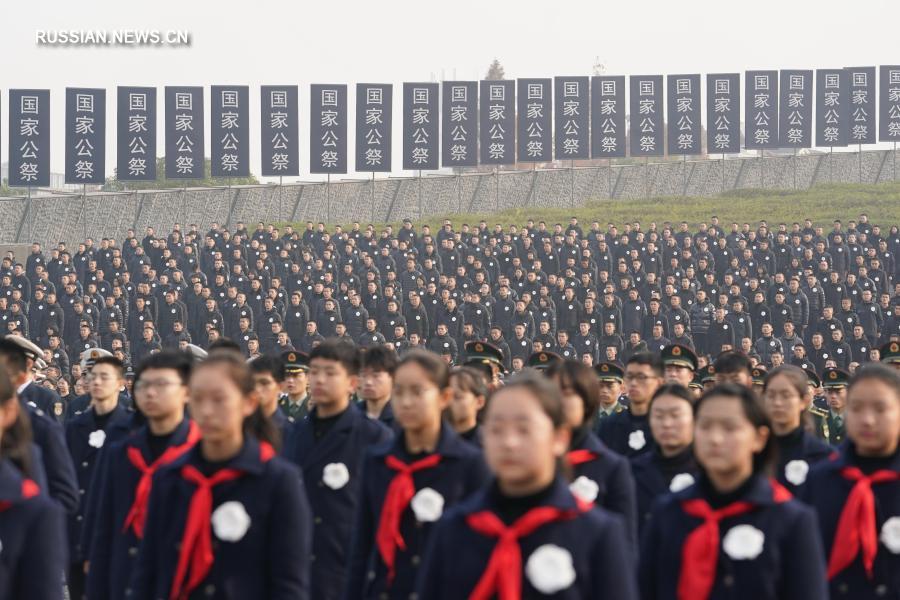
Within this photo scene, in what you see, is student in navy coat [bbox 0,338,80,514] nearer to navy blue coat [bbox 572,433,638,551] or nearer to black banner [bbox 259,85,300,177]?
navy blue coat [bbox 572,433,638,551]

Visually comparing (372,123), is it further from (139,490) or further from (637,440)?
(139,490)

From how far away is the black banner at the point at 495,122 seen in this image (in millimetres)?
33938

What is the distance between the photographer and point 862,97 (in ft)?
121

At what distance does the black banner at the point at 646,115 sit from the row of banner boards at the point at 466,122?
1.0 inches

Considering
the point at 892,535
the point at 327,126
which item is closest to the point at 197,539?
the point at 892,535

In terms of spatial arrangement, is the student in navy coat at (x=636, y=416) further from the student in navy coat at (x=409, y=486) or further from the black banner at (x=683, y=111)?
the black banner at (x=683, y=111)

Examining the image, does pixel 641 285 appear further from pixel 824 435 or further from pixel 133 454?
pixel 133 454

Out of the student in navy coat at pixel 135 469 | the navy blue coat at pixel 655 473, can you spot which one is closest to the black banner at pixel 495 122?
the navy blue coat at pixel 655 473

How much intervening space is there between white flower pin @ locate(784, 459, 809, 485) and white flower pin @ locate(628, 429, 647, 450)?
106cm

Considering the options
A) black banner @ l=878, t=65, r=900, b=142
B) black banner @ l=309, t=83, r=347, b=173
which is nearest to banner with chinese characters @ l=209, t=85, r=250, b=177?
black banner @ l=309, t=83, r=347, b=173

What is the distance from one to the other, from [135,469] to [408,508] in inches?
48.4

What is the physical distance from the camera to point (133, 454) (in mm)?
5426

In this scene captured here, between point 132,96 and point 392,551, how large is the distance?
26.0 metres

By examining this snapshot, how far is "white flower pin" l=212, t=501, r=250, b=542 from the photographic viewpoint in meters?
4.06
